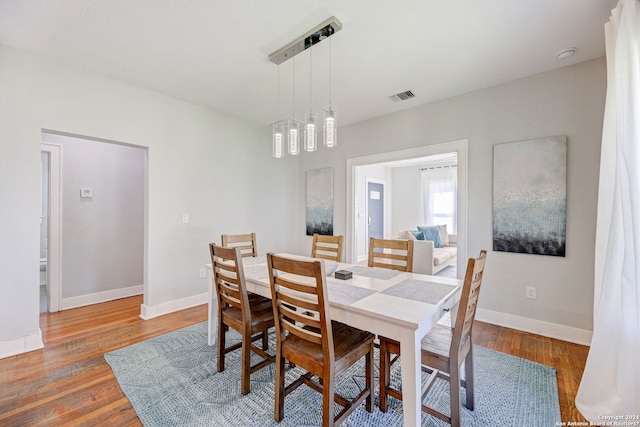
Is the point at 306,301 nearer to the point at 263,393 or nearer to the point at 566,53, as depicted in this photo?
the point at 263,393

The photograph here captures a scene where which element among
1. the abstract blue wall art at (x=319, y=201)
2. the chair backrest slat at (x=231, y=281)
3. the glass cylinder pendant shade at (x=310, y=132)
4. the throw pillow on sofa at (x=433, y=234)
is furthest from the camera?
the throw pillow on sofa at (x=433, y=234)

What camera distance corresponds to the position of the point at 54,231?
131 inches

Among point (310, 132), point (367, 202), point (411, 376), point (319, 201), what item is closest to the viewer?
point (411, 376)

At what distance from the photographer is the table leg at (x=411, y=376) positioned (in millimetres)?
1253

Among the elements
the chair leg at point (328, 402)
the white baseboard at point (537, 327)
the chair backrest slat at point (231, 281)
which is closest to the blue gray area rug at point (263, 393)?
the chair leg at point (328, 402)

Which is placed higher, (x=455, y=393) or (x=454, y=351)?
(x=454, y=351)

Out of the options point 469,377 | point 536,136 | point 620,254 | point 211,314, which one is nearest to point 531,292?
point 620,254

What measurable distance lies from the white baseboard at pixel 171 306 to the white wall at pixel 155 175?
13mm

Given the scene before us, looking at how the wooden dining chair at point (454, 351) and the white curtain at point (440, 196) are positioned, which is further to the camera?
the white curtain at point (440, 196)

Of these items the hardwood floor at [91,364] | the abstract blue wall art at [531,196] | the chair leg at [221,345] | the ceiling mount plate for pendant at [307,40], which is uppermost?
the ceiling mount plate for pendant at [307,40]

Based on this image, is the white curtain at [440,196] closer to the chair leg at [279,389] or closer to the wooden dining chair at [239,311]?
the wooden dining chair at [239,311]

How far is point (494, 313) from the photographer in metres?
2.99

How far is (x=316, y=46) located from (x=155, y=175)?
7.50 feet

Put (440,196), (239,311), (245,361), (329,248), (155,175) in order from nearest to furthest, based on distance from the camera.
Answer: (245,361) < (239,311) < (329,248) < (155,175) < (440,196)
